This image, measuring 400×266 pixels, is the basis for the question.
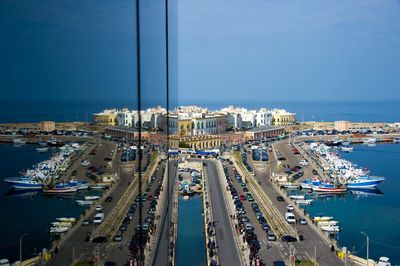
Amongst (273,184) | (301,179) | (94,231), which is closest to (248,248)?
(94,231)

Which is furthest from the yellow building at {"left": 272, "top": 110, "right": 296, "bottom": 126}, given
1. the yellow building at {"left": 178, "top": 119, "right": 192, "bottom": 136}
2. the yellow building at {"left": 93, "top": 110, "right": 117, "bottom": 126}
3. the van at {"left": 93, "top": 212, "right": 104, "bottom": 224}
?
the yellow building at {"left": 93, "top": 110, "right": 117, "bottom": 126}

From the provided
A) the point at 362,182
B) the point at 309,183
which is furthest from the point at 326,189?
the point at 362,182

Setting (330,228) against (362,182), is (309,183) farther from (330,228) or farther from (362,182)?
(330,228)

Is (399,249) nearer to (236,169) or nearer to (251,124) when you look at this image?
(236,169)

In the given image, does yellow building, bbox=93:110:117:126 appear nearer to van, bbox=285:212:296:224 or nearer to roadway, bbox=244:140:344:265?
→ roadway, bbox=244:140:344:265

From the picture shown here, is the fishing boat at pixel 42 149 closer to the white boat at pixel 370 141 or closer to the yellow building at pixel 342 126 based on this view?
the white boat at pixel 370 141

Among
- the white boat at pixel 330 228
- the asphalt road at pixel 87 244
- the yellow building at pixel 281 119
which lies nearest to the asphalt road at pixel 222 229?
the white boat at pixel 330 228
